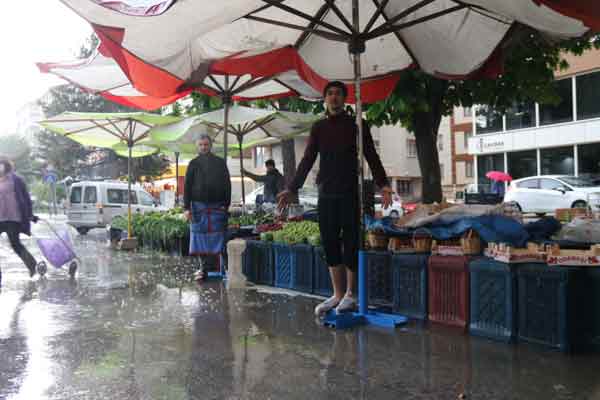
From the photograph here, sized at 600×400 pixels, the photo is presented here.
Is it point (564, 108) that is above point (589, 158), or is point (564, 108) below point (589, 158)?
above

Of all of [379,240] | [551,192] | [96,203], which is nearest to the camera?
[379,240]

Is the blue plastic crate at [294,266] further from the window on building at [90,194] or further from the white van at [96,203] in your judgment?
the window on building at [90,194]

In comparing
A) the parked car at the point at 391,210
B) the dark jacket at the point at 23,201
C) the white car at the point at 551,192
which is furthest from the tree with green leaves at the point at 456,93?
the white car at the point at 551,192

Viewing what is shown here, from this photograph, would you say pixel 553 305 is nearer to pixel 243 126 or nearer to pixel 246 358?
pixel 246 358

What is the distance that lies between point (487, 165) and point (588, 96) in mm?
8087

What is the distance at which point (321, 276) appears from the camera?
7.09m

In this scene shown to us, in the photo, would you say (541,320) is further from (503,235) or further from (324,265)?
(324,265)

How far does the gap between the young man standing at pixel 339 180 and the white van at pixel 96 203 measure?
1596cm

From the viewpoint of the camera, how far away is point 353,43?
18.9 ft

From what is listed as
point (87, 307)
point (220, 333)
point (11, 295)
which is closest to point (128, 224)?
point (11, 295)

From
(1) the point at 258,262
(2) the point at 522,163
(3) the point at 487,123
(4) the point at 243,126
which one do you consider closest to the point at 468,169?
(3) the point at 487,123

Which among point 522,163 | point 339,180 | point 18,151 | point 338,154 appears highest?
point 18,151

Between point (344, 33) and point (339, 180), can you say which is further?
point (344, 33)

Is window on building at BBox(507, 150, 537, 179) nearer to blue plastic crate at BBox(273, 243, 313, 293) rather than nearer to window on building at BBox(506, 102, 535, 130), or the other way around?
window on building at BBox(506, 102, 535, 130)
